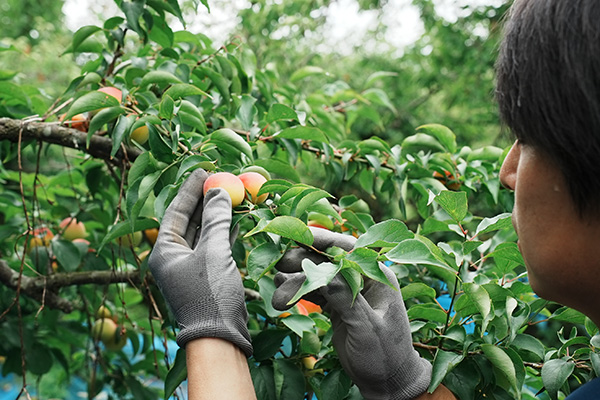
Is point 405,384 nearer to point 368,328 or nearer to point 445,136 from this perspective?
point 368,328

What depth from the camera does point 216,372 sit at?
72 cm

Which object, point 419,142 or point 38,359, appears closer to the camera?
point 419,142

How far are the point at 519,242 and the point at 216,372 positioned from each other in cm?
39

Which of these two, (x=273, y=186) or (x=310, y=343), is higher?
(x=273, y=186)

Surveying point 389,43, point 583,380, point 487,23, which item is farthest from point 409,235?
point 389,43

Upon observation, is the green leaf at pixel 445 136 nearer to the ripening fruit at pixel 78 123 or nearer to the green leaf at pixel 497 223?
the green leaf at pixel 497 223

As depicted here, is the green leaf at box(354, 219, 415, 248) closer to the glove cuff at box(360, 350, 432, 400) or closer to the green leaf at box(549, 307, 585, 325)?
the glove cuff at box(360, 350, 432, 400)

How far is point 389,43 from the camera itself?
716cm

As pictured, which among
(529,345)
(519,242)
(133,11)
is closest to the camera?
(519,242)

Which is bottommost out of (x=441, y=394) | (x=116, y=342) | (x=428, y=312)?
(x=116, y=342)

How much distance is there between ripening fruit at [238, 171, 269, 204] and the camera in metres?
0.84

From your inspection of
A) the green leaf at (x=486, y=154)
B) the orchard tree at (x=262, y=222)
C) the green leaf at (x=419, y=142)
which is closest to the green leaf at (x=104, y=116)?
the orchard tree at (x=262, y=222)

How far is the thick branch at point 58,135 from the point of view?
1044 mm

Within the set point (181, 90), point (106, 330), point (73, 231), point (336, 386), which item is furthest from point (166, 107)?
point (106, 330)
